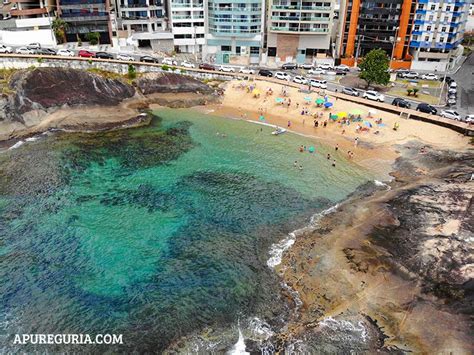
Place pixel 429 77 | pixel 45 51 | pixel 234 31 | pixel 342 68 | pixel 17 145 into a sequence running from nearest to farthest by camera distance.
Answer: pixel 17 145
pixel 45 51
pixel 429 77
pixel 342 68
pixel 234 31

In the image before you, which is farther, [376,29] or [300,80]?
[376,29]

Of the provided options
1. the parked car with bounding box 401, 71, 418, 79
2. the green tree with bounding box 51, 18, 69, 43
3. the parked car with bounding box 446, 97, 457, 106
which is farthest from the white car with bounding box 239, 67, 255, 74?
the green tree with bounding box 51, 18, 69, 43

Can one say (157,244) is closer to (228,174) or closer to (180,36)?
(228,174)

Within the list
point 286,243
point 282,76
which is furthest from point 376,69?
point 286,243

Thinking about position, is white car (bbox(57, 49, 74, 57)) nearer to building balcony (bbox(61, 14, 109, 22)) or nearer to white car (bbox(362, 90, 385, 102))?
building balcony (bbox(61, 14, 109, 22))

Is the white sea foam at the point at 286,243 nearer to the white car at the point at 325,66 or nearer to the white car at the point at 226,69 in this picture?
the white car at the point at 226,69

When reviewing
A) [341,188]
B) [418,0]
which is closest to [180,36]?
[418,0]

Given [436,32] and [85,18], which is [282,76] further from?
[85,18]
